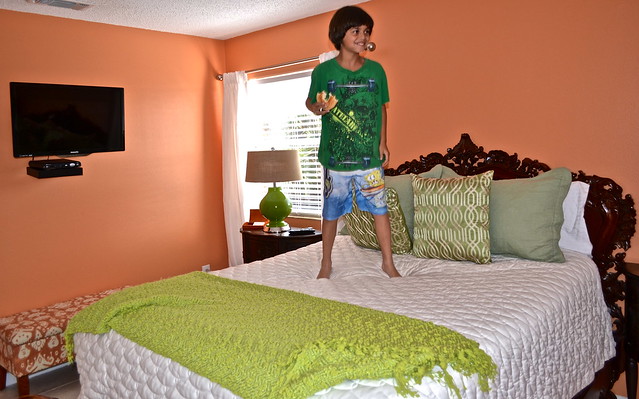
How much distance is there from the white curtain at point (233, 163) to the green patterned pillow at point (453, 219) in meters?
2.33

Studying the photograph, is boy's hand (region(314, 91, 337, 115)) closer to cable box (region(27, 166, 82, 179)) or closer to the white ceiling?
the white ceiling

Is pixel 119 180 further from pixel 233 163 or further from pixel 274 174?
pixel 274 174

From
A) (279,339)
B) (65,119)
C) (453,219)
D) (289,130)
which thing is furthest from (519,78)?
(65,119)

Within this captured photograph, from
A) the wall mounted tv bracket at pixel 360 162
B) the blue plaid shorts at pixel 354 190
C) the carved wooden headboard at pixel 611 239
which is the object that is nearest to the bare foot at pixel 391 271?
the blue plaid shorts at pixel 354 190

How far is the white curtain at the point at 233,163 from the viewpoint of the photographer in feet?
15.9

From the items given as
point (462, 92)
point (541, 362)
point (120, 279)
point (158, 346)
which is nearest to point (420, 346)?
point (541, 362)

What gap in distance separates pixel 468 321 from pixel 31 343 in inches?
102

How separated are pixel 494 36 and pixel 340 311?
84.7 inches

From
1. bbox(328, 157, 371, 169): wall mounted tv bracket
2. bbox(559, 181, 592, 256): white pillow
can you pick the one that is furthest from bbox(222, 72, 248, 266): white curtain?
bbox(559, 181, 592, 256): white pillow

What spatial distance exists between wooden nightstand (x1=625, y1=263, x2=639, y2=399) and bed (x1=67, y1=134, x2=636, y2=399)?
9 cm

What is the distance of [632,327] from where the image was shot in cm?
259

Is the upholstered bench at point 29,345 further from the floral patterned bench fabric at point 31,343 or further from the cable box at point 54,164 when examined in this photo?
the cable box at point 54,164

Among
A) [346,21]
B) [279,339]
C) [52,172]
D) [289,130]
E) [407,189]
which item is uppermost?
[346,21]

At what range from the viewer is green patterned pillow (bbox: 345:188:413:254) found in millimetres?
2953
